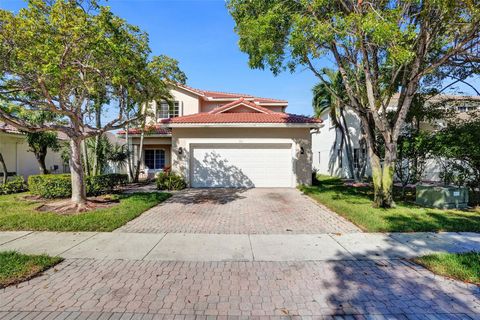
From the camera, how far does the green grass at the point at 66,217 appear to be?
653 cm

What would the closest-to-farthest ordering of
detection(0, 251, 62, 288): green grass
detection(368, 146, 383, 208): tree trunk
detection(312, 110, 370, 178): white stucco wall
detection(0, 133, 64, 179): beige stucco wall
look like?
detection(0, 251, 62, 288): green grass → detection(368, 146, 383, 208): tree trunk → detection(0, 133, 64, 179): beige stucco wall → detection(312, 110, 370, 178): white stucco wall

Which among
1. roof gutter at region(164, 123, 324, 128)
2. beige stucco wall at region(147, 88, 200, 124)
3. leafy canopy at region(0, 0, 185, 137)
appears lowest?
roof gutter at region(164, 123, 324, 128)

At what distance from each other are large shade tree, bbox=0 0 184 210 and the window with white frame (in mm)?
10092

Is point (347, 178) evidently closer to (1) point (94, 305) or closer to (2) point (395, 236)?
(2) point (395, 236)

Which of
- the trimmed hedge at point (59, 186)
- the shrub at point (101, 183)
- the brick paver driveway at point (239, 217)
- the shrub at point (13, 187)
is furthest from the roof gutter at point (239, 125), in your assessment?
the shrub at point (13, 187)

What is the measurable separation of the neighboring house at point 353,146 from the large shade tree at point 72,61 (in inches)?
458

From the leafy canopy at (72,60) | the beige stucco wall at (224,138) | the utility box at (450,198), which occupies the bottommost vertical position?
the utility box at (450,198)

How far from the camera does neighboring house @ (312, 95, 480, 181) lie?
41.2 ft

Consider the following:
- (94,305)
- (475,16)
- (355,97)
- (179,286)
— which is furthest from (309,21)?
(94,305)

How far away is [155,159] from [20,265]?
15401 millimetres

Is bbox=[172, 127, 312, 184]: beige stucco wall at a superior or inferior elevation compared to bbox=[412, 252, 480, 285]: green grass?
superior

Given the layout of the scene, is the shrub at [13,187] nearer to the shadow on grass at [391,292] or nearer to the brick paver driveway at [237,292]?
the brick paver driveway at [237,292]

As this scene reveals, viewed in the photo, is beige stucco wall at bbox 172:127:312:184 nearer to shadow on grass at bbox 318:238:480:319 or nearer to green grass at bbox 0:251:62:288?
green grass at bbox 0:251:62:288

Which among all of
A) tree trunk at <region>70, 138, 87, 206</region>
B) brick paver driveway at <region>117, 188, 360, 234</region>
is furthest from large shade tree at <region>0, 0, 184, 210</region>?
brick paver driveway at <region>117, 188, 360, 234</region>
